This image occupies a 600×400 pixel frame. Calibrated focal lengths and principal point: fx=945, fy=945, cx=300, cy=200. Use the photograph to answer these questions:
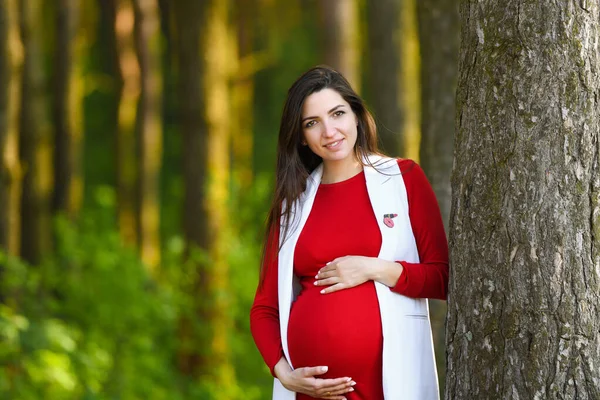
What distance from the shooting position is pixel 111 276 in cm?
1234

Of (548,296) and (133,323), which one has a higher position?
(548,296)

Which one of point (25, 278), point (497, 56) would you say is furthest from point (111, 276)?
point (497, 56)

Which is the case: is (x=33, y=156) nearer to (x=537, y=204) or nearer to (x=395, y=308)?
(x=395, y=308)

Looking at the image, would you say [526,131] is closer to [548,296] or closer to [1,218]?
[548,296]

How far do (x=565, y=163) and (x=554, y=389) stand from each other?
2.71 ft

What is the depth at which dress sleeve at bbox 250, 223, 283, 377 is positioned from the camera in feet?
13.5

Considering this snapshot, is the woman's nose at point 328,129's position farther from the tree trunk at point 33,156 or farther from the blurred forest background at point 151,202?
the tree trunk at point 33,156

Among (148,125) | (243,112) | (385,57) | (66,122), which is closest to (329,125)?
(385,57)

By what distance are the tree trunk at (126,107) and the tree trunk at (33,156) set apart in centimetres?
404

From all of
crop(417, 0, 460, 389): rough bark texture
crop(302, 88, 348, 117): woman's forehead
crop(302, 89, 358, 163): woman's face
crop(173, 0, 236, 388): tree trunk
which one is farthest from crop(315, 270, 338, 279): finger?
crop(173, 0, 236, 388): tree trunk

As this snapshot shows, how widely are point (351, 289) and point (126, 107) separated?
13553mm

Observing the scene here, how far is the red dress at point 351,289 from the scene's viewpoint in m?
3.86

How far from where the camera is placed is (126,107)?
16875mm

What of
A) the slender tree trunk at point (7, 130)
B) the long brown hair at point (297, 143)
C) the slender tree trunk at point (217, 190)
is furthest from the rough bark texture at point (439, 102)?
the slender tree trunk at point (217, 190)
